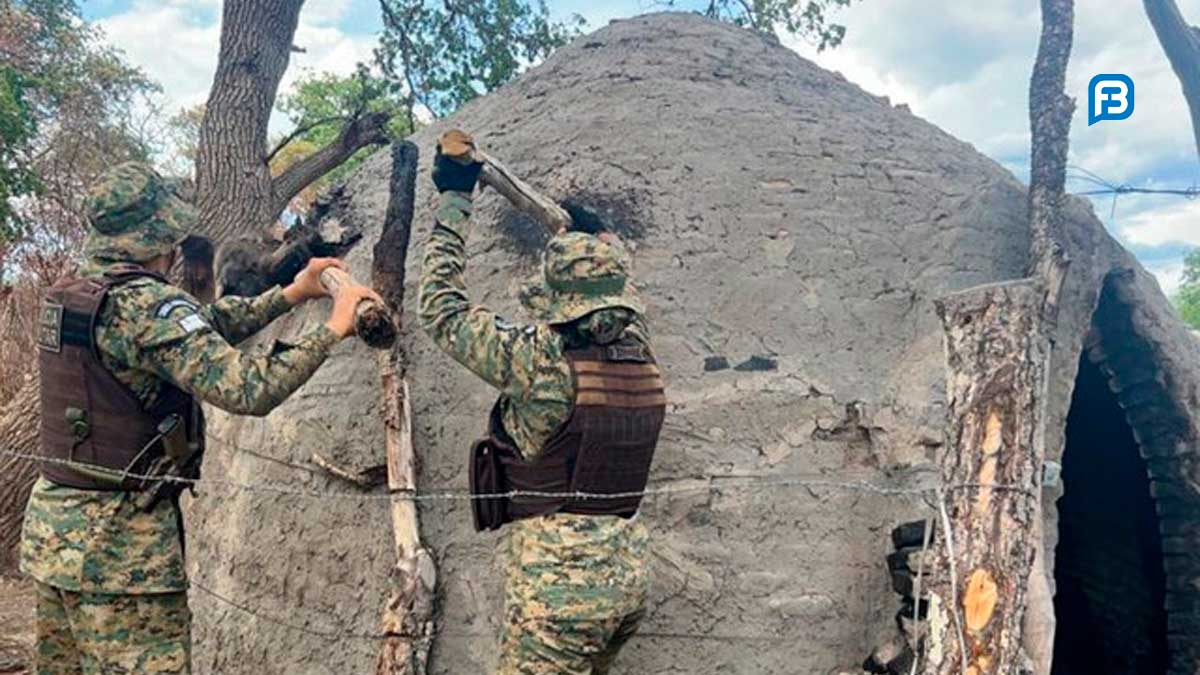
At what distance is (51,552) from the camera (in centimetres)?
297

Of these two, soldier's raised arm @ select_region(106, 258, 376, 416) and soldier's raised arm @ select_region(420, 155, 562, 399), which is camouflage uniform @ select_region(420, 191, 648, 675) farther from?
soldier's raised arm @ select_region(106, 258, 376, 416)

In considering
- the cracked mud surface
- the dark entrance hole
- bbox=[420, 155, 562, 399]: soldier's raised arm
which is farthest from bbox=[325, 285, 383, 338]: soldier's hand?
the dark entrance hole

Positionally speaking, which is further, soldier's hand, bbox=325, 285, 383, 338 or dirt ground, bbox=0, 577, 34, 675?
dirt ground, bbox=0, 577, 34, 675

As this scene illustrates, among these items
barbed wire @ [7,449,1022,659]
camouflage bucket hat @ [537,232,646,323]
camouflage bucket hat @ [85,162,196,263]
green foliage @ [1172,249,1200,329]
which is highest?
green foliage @ [1172,249,1200,329]

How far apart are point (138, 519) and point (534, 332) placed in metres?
1.38

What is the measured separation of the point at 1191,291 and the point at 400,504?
3962 cm

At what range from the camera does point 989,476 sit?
8.88 ft

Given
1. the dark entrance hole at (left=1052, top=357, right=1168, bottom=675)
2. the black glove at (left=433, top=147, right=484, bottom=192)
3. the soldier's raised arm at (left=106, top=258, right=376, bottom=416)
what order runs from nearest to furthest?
the soldier's raised arm at (left=106, top=258, right=376, bottom=416) → the black glove at (left=433, top=147, right=484, bottom=192) → the dark entrance hole at (left=1052, top=357, right=1168, bottom=675)

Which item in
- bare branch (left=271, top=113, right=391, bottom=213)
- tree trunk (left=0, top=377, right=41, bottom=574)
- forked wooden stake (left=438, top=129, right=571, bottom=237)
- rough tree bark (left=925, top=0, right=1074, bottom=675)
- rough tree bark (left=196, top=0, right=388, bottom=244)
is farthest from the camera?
bare branch (left=271, top=113, right=391, bottom=213)

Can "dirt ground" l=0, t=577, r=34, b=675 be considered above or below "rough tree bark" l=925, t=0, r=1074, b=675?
below

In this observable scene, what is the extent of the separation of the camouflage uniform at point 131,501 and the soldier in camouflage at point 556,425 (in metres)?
0.43

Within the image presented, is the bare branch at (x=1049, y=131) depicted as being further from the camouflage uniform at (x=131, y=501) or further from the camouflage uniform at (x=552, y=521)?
the camouflage uniform at (x=131, y=501)

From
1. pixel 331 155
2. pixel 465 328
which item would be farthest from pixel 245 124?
pixel 465 328

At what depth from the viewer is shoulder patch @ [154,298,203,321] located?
290 centimetres
